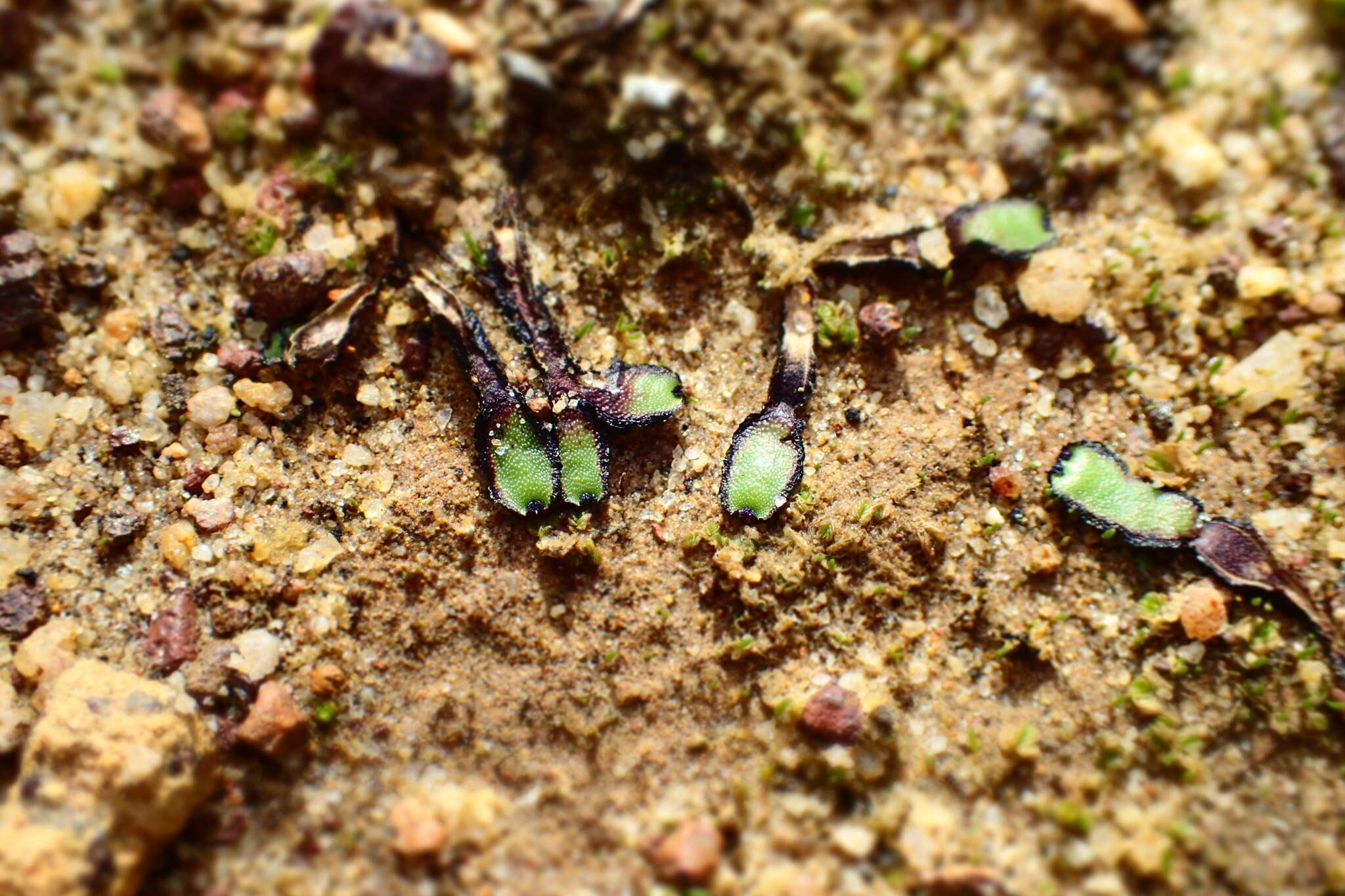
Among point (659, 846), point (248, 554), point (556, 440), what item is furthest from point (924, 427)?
point (248, 554)

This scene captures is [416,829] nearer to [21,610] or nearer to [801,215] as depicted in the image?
[21,610]

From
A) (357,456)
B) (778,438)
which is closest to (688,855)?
(778,438)

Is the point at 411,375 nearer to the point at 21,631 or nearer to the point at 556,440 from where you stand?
the point at 556,440

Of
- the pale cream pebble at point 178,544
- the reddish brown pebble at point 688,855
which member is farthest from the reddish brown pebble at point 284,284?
the reddish brown pebble at point 688,855

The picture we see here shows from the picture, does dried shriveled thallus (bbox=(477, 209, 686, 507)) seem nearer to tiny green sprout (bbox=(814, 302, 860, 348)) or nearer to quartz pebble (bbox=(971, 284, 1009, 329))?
tiny green sprout (bbox=(814, 302, 860, 348))

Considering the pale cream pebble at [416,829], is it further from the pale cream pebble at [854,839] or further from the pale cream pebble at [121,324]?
the pale cream pebble at [121,324]
